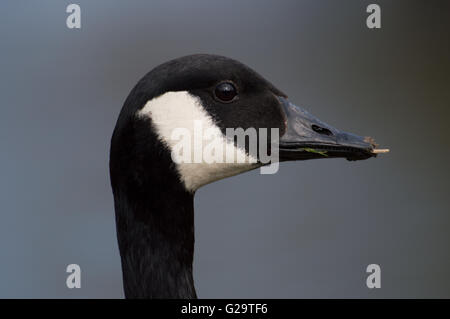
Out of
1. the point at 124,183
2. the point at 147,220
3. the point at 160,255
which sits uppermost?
the point at 124,183

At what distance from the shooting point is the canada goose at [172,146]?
1516 millimetres

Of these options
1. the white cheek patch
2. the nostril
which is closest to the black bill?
the nostril

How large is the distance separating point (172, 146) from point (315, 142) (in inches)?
16.4

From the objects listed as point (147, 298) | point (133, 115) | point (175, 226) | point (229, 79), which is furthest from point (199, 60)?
point (147, 298)

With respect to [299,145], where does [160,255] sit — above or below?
below

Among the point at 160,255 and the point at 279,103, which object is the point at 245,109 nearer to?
the point at 279,103

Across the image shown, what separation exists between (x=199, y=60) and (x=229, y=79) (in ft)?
0.33

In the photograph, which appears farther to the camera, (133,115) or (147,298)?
(147,298)

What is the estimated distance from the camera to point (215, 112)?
1.58 meters

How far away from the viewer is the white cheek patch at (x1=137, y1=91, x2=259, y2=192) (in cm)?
151

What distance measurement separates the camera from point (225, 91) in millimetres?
1562

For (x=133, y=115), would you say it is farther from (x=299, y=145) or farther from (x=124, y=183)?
(x=299, y=145)

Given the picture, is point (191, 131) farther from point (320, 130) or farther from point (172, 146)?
point (320, 130)

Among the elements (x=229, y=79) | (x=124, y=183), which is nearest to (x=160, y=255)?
(x=124, y=183)
